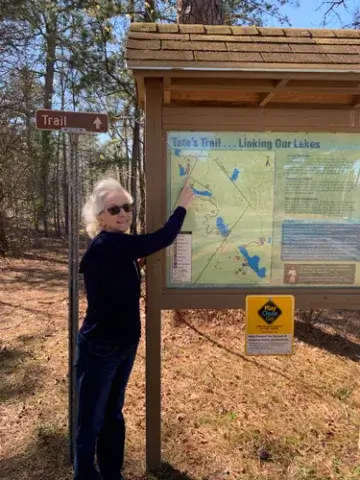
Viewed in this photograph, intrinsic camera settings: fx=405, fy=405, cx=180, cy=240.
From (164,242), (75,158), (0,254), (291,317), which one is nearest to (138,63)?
(75,158)

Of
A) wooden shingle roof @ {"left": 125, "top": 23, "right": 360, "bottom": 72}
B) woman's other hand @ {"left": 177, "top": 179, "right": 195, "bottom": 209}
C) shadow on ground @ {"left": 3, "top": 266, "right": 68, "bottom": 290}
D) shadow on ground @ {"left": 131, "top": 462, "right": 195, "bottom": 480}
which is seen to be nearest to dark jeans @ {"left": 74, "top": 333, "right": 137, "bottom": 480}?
shadow on ground @ {"left": 131, "top": 462, "right": 195, "bottom": 480}

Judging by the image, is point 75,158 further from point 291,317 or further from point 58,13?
point 58,13

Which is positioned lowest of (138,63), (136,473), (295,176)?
(136,473)

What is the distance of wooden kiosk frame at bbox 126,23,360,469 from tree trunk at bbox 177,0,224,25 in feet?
8.12

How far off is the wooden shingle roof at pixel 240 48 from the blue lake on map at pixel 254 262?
118cm

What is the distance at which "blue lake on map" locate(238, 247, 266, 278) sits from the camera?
2.83 meters

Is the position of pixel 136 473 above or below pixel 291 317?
below

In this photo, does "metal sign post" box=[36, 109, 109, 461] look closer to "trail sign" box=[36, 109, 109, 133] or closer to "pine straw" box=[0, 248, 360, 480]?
"trail sign" box=[36, 109, 109, 133]

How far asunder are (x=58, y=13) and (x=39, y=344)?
7779 millimetres

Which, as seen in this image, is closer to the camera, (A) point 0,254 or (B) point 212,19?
(B) point 212,19

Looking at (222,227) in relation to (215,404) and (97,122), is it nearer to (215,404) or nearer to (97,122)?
(97,122)

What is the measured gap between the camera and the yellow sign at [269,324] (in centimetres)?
279

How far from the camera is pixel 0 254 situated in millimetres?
12094

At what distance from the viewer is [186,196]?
267cm
